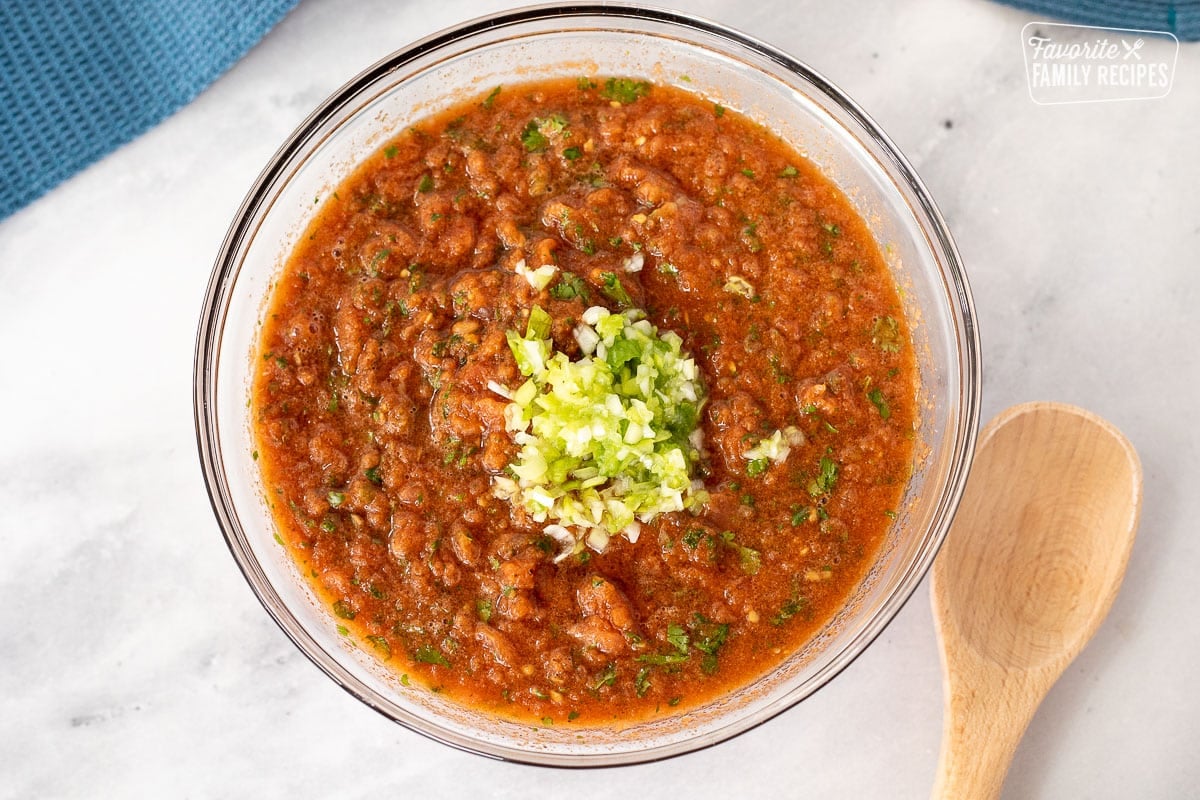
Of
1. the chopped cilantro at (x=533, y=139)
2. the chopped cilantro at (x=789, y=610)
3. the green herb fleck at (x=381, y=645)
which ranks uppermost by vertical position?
the chopped cilantro at (x=533, y=139)

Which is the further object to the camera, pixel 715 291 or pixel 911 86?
pixel 911 86

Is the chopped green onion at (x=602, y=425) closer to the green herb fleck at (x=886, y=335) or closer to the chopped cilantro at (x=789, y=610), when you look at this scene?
the chopped cilantro at (x=789, y=610)

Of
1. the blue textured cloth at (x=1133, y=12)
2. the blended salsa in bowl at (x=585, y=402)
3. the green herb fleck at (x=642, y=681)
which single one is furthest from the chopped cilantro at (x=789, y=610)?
the blue textured cloth at (x=1133, y=12)

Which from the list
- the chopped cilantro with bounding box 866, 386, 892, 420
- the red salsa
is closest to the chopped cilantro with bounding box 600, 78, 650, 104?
the red salsa

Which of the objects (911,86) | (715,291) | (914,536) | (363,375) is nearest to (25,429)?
(363,375)

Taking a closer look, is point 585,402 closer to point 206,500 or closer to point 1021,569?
point 206,500

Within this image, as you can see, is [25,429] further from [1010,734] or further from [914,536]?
[1010,734]

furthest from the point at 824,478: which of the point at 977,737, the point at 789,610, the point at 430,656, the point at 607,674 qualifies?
the point at 430,656
